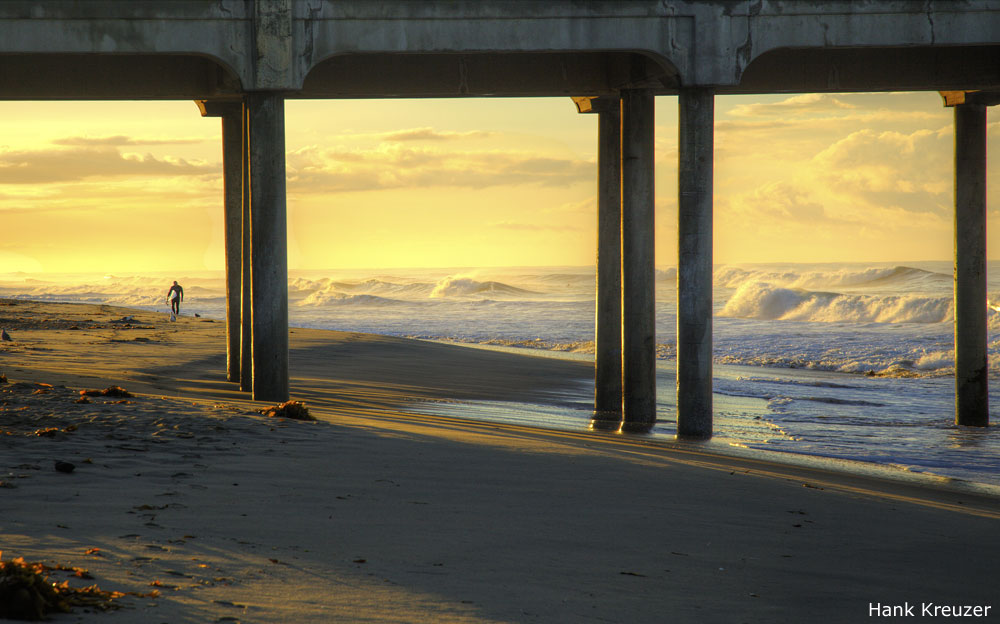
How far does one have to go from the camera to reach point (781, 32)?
9812 millimetres

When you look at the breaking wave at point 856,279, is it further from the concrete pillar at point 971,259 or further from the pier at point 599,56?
the pier at point 599,56

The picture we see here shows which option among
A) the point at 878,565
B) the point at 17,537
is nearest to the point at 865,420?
the point at 878,565

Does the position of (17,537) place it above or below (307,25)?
below

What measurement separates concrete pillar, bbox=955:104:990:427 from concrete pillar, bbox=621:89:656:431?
4.90 m

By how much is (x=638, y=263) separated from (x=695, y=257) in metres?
1.06

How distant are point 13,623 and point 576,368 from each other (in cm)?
1606

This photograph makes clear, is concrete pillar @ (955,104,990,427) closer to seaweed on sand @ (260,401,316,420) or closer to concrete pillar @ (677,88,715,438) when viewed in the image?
concrete pillar @ (677,88,715,438)

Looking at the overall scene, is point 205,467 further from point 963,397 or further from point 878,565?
point 963,397

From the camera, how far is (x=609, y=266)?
1212 cm

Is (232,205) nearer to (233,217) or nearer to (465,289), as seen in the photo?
(233,217)

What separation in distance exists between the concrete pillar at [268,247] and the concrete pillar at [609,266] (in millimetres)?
4343

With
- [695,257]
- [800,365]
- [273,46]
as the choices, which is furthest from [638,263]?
[800,365]

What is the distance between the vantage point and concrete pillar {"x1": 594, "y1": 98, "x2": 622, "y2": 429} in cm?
1205

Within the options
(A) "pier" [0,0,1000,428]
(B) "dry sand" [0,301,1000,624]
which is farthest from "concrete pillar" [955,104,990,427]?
(B) "dry sand" [0,301,1000,624]
